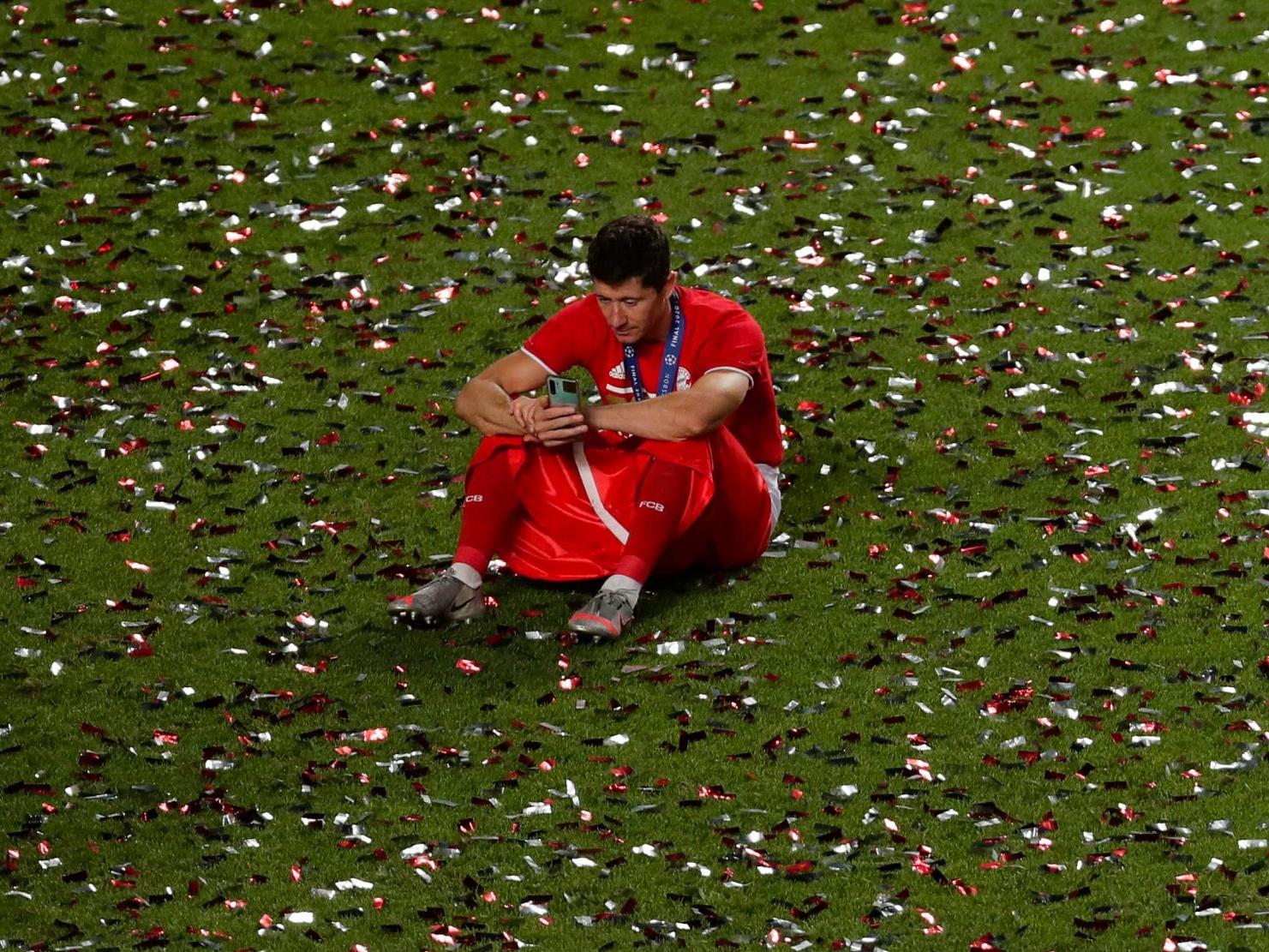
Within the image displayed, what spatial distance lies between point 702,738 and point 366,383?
382 cm

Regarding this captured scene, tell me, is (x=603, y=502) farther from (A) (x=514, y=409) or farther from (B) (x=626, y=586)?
(A) (x=514, y=409)

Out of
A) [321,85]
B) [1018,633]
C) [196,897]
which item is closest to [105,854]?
[196,897]

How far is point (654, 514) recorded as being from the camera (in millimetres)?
8453

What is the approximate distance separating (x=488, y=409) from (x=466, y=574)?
66 centimetres

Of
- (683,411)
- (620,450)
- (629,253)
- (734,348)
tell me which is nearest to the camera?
(629,253)

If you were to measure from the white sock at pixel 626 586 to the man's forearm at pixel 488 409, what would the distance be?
26.8 inches

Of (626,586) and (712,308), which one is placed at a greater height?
(712,308)

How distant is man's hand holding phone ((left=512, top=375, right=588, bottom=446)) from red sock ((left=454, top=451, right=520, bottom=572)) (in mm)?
239

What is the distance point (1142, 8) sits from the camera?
14406mm

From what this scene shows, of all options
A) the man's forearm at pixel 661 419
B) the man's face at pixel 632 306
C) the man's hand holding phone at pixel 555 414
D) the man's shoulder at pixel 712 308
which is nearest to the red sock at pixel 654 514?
the man's forearm at pixel 661 419

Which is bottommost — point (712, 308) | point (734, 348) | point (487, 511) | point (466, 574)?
point (466, 574)

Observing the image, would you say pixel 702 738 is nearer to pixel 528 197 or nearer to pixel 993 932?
pixel 993 932

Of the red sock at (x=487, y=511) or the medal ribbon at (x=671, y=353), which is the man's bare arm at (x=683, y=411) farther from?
the red sock at (x=487, y=511)

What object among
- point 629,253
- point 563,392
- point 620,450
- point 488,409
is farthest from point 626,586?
point 629,253
